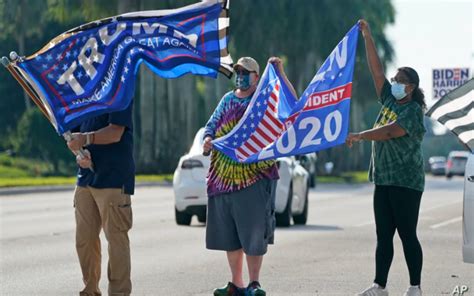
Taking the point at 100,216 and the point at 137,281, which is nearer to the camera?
the point at 100,216

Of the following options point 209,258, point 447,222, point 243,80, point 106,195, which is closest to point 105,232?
point 106,195

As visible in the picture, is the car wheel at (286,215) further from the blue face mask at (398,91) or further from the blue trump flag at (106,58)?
the blue trump flag at (106,58)

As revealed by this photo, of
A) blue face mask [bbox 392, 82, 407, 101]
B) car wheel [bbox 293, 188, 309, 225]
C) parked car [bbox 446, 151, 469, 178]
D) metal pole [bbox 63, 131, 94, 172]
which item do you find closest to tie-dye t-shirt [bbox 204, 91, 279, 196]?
blue face mask [bbox 392, 82, 407, 101]

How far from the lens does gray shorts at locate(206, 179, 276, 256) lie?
1098cm

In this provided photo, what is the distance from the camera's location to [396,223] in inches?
449

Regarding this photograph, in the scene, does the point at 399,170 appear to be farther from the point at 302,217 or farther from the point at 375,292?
the point at 302,217

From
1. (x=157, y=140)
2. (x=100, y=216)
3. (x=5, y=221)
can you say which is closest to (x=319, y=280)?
(x=100, y=216)

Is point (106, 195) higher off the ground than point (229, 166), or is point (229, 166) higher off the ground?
point (229, 166)

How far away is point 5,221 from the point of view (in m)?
23.1

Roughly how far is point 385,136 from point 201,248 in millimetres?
6233

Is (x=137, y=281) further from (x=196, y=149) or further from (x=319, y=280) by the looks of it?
(x=196, y=149)

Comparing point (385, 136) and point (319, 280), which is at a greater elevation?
point (385, 136)

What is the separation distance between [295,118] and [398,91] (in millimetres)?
836

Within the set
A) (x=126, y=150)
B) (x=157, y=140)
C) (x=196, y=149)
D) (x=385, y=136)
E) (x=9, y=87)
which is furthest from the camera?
(x=9, y=87)
